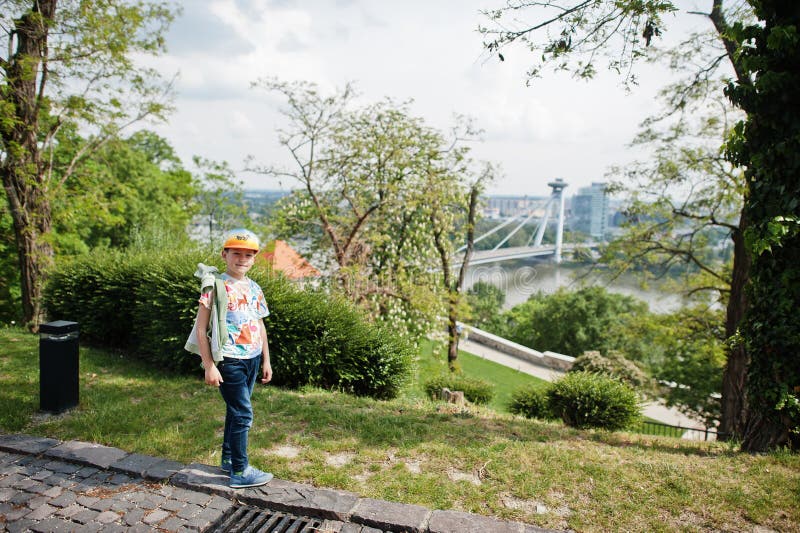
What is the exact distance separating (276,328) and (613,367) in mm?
13427

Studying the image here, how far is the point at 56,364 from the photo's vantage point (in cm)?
445

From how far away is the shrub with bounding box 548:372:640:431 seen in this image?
7062 mm

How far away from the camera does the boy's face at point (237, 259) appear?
10.9 ft

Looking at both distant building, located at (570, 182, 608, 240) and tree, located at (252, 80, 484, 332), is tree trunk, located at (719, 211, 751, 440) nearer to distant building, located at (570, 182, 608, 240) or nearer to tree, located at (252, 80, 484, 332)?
tree, located at (252, 80, 484, 332)

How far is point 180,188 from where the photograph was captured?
77.3 feet

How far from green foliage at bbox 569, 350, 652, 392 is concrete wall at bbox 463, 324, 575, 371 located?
470cm

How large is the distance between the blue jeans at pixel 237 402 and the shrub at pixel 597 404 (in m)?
5.01

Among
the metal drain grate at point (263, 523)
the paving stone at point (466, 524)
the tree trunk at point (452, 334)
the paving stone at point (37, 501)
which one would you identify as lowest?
the tree trunk at point (452, 334)

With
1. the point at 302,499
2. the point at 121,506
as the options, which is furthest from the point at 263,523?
the point at 121,506

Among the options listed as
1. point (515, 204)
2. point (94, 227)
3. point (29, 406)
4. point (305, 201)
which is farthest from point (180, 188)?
point (515, 204)

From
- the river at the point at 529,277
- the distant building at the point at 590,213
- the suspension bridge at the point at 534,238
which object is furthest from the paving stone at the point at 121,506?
the distant building at the point at 590,213

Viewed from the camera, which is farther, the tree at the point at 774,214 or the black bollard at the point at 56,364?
the black bollard at the point at 56,364

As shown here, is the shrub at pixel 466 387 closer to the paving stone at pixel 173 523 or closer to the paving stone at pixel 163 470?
the paving stone at pixel 163 470

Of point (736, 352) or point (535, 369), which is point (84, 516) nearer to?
point (736, 352)
